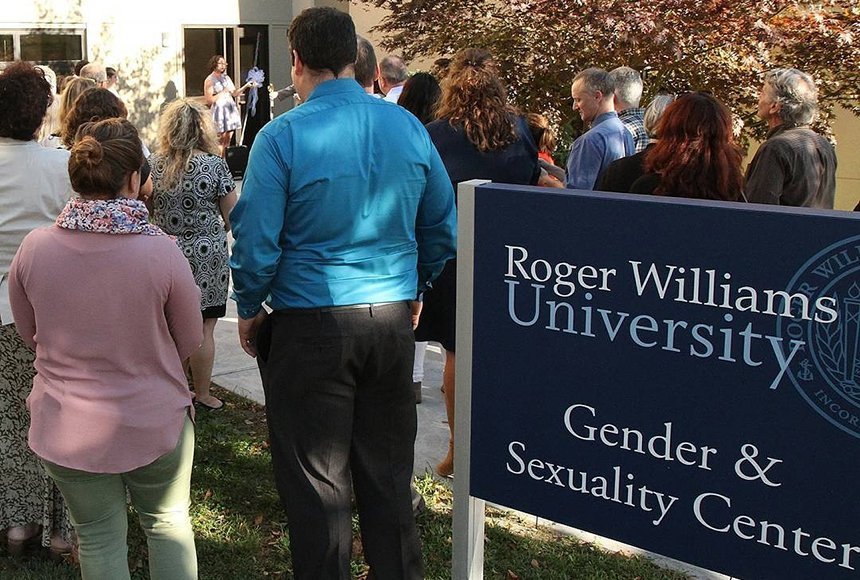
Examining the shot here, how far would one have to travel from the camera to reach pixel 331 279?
3.06 meters

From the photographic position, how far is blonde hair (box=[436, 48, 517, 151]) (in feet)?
14.1

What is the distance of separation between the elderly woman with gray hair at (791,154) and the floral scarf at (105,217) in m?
3.25

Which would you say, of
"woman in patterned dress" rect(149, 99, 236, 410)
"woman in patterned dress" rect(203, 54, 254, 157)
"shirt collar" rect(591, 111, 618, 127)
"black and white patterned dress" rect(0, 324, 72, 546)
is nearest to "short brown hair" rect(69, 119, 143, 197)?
"black and white patterned dress" rect(0, 324, 72, 546)

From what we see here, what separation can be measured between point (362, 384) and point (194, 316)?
59 cm

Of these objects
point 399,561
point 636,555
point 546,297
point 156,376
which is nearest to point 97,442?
point 156,376

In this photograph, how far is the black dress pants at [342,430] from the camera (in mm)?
3080

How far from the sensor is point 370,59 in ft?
14.6

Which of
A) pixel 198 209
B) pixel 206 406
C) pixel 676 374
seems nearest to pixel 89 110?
pixel 198 209

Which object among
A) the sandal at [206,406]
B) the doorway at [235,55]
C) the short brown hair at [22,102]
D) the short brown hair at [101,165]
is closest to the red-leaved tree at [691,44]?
the sandal at [206,406]

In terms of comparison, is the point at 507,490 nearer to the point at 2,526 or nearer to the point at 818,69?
the point at 2,526

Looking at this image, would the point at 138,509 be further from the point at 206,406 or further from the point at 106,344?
the point at 206,406

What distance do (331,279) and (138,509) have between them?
924 mm

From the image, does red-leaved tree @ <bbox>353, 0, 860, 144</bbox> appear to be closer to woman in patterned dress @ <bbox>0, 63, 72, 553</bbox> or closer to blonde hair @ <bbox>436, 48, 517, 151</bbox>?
blonde hair @ <bbox>436, 48, 517, 151</bbox>

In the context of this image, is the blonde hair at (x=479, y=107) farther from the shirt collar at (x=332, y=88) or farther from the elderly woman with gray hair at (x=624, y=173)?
the shirt collar at (x=332, y=88)
